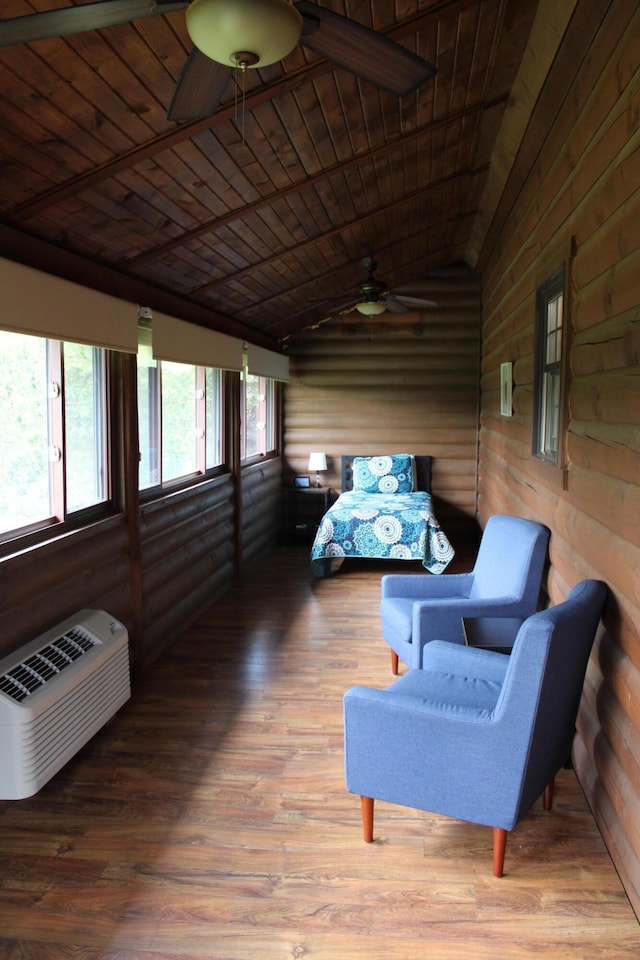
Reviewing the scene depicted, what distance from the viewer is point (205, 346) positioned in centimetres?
506

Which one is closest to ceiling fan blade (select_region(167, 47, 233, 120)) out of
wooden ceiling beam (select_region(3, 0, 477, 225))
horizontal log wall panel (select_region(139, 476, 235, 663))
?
wooden ceiling beam (select_region(3, 0, 477, 225))

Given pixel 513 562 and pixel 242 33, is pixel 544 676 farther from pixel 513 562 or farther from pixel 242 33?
pixel 242 33

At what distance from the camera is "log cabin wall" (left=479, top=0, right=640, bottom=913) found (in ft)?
7.66

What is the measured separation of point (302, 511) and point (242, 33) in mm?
7080

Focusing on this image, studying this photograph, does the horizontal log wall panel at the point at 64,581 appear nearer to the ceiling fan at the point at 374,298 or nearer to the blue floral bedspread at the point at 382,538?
the blue floral bedspread at the point at 382,538

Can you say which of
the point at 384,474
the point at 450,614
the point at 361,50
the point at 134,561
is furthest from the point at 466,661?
the point at 384,474

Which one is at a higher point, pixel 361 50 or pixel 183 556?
pixel 361 50

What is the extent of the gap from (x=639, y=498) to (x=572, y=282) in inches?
54.1

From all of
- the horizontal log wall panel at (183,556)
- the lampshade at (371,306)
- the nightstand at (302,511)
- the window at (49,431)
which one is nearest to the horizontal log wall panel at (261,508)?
the nightstand at (302,511)

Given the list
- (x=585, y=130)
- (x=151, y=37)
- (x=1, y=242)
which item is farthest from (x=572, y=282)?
(x=1, y=242)

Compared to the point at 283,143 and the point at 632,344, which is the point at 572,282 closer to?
the point at 632,344

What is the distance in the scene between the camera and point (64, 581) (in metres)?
3.38

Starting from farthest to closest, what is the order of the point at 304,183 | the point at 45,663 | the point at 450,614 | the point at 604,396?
the point at 304,183, the point at 450,614, the point at 45,663, the point at 604,396

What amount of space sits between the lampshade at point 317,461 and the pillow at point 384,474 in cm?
39
